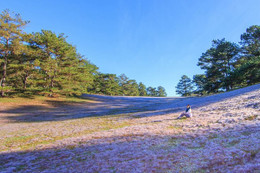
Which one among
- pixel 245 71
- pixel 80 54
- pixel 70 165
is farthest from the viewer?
pixel 80 54

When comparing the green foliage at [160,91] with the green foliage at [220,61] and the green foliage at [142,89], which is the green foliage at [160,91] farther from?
the green foliage at [220,61]

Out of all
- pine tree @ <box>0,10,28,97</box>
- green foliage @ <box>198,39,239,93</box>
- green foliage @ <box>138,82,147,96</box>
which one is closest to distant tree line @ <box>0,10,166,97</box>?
pine tree @ <box>0,10,28,97</box>

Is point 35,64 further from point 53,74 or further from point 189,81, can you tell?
point 189,81

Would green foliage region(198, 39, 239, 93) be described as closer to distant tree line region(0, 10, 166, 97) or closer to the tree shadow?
the tree shadow

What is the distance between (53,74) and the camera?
110ft

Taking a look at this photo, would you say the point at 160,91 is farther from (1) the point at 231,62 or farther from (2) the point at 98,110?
(2) the point at 98,110

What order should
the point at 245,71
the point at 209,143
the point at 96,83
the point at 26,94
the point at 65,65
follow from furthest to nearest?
1. the point at 96,83
2. the point at 65,65
3. the point at 26,94
4. the point at 245,71
5. the point at 209,143

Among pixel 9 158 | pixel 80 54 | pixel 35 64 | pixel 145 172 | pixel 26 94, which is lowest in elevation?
pixel 9 158

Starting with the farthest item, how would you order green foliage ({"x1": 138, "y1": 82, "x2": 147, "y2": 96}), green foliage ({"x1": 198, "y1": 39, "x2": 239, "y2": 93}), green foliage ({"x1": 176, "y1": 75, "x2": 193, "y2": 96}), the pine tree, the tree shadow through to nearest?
green foliage ({"x1": 138, "y1": 82, "x2": 147, "y2": 96}) → green foliage ({"x1": 176, "y1": 75, "x2": 193, "y2": 96}) → green foliage ({"x1": 198, "y1": 39, "x2": 239, "y2": 93}) → the pine tree → the tree shadow

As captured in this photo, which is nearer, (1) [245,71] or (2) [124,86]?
(1) [245,71]

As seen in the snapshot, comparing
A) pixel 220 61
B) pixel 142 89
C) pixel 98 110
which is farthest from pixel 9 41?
pixel 142 89

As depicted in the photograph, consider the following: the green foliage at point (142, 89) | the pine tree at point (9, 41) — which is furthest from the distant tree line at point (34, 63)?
the green foliage at point (142, 89)

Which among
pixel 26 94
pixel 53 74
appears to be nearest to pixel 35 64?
pixel 53 74

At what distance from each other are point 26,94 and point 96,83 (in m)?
40.2
